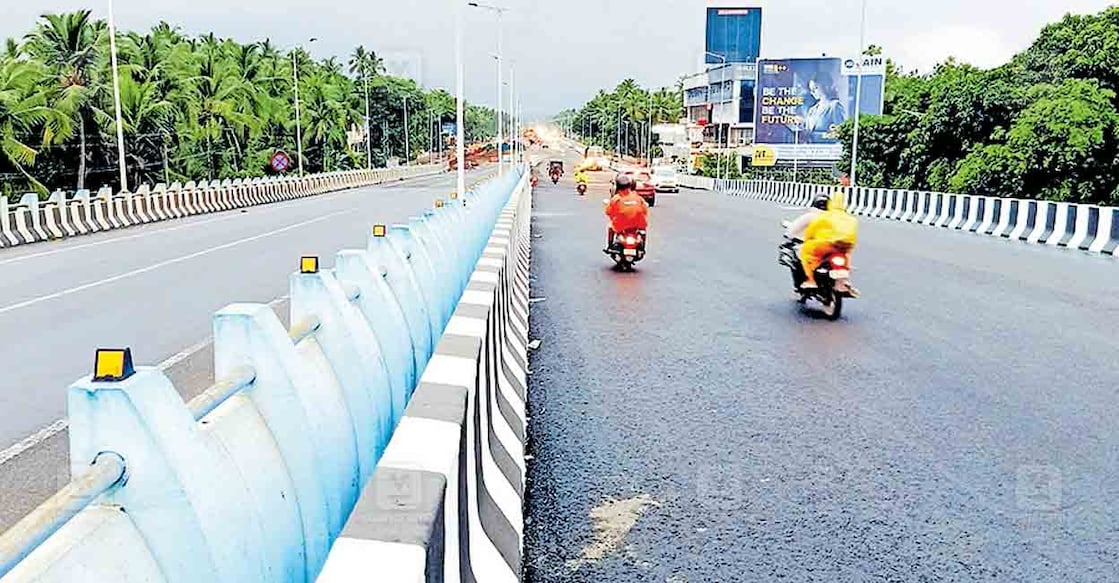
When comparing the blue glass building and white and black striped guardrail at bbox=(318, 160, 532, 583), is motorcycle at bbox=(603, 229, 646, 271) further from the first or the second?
the blue glass building

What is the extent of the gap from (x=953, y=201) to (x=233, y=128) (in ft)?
141

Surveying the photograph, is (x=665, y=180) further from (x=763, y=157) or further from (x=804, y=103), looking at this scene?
(x=804, y=103)

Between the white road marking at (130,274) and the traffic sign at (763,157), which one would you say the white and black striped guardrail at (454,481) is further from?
the traffic sign at (763,157)

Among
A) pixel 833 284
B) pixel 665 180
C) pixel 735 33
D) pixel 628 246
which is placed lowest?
pixel 665 180

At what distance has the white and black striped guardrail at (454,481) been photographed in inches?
93.4

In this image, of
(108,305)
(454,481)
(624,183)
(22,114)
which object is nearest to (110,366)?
(454,481)

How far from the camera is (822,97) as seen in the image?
7612 cm

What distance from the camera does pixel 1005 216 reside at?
22.8 metres

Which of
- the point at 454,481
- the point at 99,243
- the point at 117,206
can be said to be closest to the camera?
the point at 454,481

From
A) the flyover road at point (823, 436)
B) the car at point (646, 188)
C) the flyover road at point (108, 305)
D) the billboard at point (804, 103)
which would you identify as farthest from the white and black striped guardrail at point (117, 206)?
the billboard at point (804, 103)

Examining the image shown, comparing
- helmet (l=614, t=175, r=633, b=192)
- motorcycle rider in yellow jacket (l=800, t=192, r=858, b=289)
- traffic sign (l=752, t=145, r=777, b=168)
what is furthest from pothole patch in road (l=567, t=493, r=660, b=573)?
traffic sign (l=752, t=145, r=777, b=168)

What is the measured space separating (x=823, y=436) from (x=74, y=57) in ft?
136

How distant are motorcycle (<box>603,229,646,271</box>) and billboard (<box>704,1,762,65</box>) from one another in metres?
85.4

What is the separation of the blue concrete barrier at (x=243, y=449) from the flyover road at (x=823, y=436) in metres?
1.00
